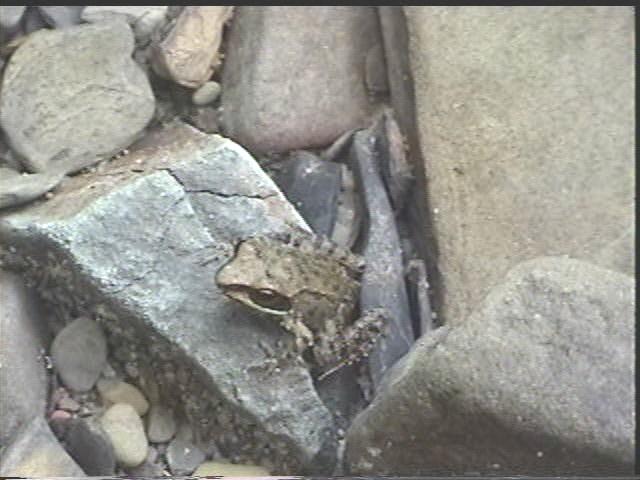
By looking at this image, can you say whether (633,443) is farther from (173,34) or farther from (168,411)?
(173,34)

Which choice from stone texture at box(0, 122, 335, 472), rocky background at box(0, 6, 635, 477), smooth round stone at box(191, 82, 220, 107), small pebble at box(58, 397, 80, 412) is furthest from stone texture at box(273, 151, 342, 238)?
small pebble at box(58, 397, 80, 412)

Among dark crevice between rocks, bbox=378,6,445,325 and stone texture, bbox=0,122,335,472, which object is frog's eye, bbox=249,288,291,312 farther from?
dark crevice between rocks, bbox=378,6,445,325

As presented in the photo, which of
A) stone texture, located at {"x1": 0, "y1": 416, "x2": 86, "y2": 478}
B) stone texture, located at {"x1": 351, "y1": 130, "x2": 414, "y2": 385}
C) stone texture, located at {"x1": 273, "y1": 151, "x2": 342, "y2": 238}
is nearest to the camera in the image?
stone texture, located at {"x1": 0, "y1": 416, "x2": 86, "y2": 478}

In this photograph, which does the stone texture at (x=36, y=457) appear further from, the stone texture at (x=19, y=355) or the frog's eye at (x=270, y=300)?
the frog's eye at (x=270, y=300)

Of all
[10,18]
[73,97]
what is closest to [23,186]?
[73,97]

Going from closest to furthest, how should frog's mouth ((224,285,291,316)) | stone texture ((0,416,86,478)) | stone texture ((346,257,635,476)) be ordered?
stone texture ((346,257,635,476)) < stone texture ((0,416,86,478)) < frog's mouth ((224,285,291,316))

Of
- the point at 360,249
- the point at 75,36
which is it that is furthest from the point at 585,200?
the point at 75,36

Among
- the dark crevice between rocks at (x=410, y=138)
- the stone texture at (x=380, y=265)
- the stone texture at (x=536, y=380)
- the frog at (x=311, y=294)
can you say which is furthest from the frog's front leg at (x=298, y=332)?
the stone texture at (x=536, y=380)
